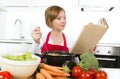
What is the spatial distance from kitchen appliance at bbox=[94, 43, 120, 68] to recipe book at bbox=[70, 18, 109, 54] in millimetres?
1104

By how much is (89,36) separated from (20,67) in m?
0.66

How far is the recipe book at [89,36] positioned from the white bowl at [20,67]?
0.51 meters

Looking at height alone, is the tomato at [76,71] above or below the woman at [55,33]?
below

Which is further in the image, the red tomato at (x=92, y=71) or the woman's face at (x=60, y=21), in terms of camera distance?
the woman's face at (x=60, y=21)

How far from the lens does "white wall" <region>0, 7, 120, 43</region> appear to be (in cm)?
299

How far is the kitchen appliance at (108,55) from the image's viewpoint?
259 cm

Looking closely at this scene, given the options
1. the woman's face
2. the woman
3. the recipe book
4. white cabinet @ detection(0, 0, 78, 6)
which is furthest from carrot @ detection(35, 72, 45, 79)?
white cabinet @ detection(0, 0, 78, 6)

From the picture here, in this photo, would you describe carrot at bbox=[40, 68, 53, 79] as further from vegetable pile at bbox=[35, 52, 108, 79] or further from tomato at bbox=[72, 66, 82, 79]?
tomato at bbox=[72, 66, 82, 79]

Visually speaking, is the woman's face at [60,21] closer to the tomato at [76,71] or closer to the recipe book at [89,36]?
the recipe book at [89,36]

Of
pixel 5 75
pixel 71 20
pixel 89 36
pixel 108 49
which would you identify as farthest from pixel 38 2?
pixel 5 75

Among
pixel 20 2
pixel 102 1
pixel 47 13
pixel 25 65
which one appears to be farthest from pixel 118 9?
pixel 25 65

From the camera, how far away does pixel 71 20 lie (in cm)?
308

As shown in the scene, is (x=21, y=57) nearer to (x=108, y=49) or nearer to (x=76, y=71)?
(x=76, y=71)

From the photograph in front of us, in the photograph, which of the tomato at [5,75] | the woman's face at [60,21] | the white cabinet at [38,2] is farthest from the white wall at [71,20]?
the tomato at [5,75]
